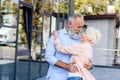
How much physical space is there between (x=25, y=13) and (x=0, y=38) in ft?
6.28

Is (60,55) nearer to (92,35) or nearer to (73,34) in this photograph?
(73,34)

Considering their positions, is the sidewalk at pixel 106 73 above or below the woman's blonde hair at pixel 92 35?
below

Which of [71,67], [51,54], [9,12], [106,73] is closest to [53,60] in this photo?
[51,54]

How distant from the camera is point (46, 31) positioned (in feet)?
33.0

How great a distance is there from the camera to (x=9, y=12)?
6770mm

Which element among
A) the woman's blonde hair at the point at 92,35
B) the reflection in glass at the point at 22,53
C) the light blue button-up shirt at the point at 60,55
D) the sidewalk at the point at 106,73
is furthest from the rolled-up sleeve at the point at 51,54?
the sidewalk at the point at 106,73

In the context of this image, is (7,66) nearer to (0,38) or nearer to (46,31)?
(0,38)

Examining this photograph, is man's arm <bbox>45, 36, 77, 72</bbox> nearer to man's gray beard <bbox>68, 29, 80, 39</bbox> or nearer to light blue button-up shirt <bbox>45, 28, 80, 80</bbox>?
light blue button-up shirt <bbox>45, 28, 80, 80</bbox>

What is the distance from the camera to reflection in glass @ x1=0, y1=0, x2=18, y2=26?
639 cm

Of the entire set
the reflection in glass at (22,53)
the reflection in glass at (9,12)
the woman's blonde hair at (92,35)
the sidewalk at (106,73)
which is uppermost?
the reflection in glass at (9,12)

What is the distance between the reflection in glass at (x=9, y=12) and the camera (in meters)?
6.39

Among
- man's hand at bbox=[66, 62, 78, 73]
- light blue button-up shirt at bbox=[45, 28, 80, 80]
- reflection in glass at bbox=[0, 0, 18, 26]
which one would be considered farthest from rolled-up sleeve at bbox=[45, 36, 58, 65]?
reflection in glass at bbox=[0, 0, 18, 26]

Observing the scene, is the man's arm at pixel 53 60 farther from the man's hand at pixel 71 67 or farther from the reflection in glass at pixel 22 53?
the reflection in glass at pixel 22 53

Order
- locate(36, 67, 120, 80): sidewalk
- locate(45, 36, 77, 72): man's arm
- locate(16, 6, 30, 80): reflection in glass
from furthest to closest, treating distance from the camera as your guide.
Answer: locate(36, 67, 120, 80): sidewalk < locate(16, 6, 30, 80): reflection in glass < locate(45, 36, 77, 72): man's arm
